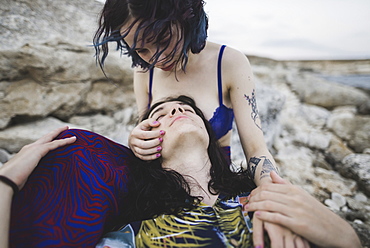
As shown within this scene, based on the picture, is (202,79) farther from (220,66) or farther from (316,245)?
(316,245)

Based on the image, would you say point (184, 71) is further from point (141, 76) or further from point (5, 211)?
point (5, 211)

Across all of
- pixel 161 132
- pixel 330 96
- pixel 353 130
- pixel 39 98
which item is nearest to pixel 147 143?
pixel 161 132

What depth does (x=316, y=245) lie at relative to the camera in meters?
1.28

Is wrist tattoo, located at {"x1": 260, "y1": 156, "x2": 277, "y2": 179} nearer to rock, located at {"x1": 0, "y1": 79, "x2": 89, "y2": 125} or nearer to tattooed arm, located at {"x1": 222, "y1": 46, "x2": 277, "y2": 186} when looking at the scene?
tattooed arm, located at {"x1": 222, "y1": 46, "x2": 277, "y2": 186}

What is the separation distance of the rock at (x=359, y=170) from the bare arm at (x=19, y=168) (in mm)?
3825

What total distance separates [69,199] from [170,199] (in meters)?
0.60

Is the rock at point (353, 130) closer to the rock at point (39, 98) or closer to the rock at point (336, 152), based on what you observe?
the rock at point (336, 152)

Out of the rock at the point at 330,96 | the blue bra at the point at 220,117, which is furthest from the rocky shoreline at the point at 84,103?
the rock at the point at 330,96

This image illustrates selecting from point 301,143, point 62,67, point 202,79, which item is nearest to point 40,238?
point 202,79

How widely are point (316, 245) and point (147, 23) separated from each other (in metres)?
1.56

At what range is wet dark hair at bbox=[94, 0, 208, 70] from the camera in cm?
167

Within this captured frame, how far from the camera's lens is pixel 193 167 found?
6.15 feet

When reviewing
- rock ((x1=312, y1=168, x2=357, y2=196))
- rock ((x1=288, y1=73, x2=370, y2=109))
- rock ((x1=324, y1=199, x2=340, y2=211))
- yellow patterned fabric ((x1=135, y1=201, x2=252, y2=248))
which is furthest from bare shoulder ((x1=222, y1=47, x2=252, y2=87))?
rock ((x1=288, y1=73, x2=370, y2=109))

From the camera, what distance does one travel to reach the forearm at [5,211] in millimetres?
1205
